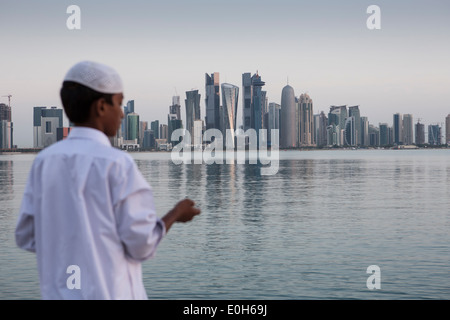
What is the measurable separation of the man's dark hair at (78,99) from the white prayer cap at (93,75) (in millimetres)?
34

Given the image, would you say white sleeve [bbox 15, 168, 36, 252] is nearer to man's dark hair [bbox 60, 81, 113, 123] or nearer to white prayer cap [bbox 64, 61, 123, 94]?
man's dark hair [bbox 60, 81, 113, 123]

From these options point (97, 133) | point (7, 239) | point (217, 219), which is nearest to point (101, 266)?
point (97, 133)

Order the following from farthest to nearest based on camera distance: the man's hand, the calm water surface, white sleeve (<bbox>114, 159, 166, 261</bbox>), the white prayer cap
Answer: the calm water surface < the man's hand < the white prayer cap < white sleeve (<bbox>114, 159, 166, 261</bbox>)

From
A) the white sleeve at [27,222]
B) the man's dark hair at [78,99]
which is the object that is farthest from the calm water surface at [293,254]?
the man's dark hair at [78,99]

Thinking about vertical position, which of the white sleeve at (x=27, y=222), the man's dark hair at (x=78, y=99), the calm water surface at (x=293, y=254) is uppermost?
the man's dark hair at (x=78, y=99)

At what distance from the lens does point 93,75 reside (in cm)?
299

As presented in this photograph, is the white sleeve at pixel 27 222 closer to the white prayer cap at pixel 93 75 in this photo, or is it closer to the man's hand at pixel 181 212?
the white prayer cap at pixel 93 75

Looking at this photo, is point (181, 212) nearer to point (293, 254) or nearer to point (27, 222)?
point (27, 222)

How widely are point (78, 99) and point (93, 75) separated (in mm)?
155

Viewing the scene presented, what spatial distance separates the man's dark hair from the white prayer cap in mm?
34

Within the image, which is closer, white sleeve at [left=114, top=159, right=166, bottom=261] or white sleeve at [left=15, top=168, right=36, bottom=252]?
white sleeve at [left=114, top=159, right=166, bottom=261]

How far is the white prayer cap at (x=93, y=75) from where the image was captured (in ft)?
9.81

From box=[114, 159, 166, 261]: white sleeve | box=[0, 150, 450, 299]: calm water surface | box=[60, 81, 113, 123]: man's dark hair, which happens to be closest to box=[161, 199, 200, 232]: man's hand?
box=[114, 159, 166, 261]: white sleeve

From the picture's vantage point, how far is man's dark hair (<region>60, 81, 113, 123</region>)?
120 inches
